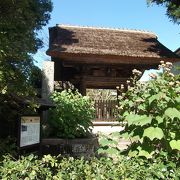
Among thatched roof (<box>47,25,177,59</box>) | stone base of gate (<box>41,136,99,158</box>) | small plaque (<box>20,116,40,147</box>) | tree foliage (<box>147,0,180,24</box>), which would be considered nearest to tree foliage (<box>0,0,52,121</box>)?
small plaque (<box>20,116,40,147</box>)

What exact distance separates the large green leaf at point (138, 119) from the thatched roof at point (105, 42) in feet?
30.4

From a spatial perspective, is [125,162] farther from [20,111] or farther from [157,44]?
[157,44]

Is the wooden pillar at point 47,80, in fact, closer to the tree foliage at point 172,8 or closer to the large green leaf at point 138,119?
the tree foliage at point 172,8

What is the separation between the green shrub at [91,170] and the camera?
11.2 ft

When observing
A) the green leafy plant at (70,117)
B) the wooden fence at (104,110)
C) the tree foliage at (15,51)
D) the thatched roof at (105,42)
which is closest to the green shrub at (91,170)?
the tree foliage at (15,51)

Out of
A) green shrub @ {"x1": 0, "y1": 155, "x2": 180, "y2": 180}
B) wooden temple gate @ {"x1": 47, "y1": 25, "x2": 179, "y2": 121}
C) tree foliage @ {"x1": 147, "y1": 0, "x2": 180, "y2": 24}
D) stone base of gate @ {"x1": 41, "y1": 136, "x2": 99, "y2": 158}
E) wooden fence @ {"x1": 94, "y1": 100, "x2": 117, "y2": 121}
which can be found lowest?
stone base of gate @ {"x1": 41, "y1": 136, "x2": 99, "y2": 158}

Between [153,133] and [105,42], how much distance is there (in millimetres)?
11831

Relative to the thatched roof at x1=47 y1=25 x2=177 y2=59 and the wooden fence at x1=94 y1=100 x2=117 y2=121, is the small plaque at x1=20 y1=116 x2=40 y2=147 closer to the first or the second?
the thatched roof at x1=47 y1=25 x2=177 y2=59

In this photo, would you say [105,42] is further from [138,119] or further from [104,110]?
[138,119]

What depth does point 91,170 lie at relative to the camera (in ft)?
11.8

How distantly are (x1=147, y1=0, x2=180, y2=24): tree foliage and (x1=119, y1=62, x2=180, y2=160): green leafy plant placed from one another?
9.74m

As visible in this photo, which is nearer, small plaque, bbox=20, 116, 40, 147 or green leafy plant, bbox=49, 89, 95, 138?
small plaque, bbox=20, 116, 40, 147

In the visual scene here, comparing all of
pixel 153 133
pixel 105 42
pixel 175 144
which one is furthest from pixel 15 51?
pixel 105 42

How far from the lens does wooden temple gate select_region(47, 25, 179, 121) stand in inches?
554
